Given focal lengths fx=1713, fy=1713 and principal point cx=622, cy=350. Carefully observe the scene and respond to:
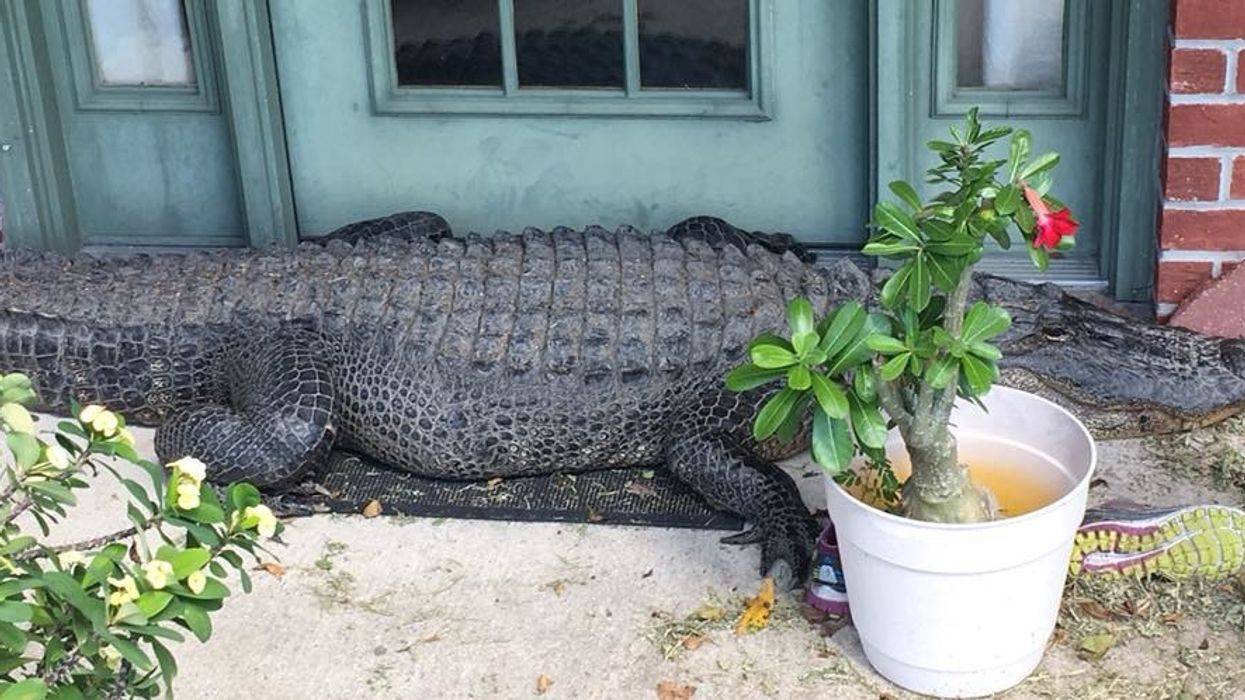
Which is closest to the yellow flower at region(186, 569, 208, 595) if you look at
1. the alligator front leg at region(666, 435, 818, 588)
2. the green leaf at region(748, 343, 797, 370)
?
the green leaf at region(748, 343, 797, 370)

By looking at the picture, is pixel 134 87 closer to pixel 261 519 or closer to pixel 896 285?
pixel 896 285

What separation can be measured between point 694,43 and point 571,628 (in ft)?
5.73

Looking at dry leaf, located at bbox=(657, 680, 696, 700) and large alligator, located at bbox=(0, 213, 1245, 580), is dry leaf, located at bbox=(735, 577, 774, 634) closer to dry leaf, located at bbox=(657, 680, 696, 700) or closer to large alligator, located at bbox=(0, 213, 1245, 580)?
dry leaf, located at bbox=(657, 680, 696, 700)

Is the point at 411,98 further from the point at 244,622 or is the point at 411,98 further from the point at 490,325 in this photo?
the point at 244,622

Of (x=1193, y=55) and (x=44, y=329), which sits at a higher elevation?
(x=1193, y=55)

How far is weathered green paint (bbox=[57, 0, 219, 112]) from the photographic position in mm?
4551

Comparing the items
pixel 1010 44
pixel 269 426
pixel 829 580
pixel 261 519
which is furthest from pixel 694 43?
pixel 261 519

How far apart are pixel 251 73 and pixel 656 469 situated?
1516 millimetres

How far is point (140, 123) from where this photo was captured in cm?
468

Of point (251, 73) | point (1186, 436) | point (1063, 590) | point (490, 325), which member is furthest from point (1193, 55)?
point (251, 73)

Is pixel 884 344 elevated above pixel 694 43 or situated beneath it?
situated beneath

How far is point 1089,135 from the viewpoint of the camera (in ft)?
14.2

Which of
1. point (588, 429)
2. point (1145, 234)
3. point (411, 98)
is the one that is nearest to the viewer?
point (588, 429)

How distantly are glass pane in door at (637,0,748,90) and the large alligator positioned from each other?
56 centimetres
